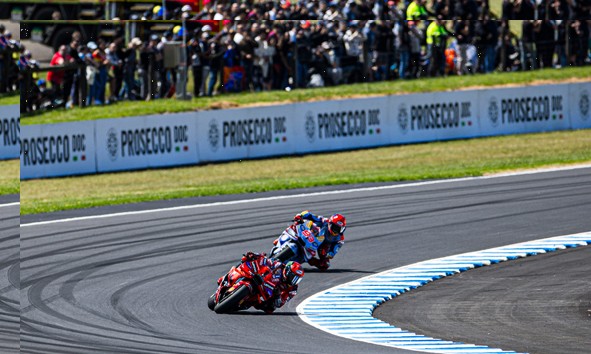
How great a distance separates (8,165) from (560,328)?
1476cm

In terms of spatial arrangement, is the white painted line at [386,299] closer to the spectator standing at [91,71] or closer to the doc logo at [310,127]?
the spectator standing at [91,71]

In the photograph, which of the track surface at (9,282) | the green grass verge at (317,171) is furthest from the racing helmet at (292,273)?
the green grass verge at (317,171)

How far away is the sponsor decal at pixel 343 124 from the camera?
2355 cm

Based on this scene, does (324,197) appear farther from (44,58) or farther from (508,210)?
(44,58)

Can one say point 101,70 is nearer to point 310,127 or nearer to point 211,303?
point 310,127

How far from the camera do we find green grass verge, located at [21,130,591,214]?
19.0 metres

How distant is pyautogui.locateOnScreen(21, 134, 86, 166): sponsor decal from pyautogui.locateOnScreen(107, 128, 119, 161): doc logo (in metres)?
0.55

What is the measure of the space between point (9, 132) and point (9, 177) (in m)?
0.95

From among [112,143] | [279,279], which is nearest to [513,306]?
[279,279]

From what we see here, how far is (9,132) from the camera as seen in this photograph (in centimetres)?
2077

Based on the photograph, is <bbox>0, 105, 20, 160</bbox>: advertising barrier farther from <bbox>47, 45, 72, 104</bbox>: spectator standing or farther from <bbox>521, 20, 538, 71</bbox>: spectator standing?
<bbox>521, 20, 538, 71</bbox>: spectator standing

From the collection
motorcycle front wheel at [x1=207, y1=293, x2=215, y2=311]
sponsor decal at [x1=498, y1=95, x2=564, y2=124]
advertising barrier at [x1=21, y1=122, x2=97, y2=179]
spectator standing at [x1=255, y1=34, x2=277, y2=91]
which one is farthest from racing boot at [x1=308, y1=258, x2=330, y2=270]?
sponsor decal at [x1=498, y1=95, x2=564, y2=124]

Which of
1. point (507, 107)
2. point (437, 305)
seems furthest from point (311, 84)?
point (437, 305)

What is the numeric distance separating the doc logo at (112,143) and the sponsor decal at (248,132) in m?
2.19
